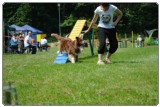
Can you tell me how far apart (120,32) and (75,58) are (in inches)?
627

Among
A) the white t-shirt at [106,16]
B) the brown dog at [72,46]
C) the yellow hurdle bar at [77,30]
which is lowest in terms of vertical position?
the brown dog at [72,46]

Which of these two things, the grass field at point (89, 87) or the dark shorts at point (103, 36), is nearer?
the grass field at point (89, 87)

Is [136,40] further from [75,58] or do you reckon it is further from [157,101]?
[157,101]

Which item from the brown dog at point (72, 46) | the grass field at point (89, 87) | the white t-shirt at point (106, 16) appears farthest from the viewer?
the brown dog at point (72, 46)

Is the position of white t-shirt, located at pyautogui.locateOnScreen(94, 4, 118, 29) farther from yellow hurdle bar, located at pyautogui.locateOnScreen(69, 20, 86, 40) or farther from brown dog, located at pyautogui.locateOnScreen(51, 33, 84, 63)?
yellow hurdle bar, located at pyautogui.locateOnScreen(69, 20, 86, 40)

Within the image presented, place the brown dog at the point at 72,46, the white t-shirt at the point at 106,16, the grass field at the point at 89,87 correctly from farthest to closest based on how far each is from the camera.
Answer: the brown dog at the point at 72,46, the white t-shirt at the point at 106,16, the grass field at the point at 89,87

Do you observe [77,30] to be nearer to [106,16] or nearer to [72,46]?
[72,46]

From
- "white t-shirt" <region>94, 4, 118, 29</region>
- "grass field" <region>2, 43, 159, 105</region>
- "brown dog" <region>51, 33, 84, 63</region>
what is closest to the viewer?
"grass field" <region>2, 43, 159, 105</region>

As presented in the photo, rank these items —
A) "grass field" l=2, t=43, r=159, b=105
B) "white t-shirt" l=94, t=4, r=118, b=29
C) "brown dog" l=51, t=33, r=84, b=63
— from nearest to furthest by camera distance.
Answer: "grass field" l=2, t=43, r=159, b=105, "white t-shirt" l=94, t=4, r=118, b=29, "brown dog" l=51, t=33, r=84, b=63

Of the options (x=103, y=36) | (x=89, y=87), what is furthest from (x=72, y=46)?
(x=89, y=87)

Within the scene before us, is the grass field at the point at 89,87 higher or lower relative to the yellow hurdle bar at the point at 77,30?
lower

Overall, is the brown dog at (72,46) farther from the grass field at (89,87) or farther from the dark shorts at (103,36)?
the grass field at (89,87)

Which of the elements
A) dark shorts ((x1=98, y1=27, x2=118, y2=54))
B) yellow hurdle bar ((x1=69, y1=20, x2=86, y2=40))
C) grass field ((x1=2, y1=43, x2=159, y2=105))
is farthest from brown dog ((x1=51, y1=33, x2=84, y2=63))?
grass field ((x1=2, y1=43, x2=159, y2=105))

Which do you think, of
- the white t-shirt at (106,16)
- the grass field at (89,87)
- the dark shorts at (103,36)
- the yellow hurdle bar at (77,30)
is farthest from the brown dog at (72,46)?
the grass field at (89,87)
